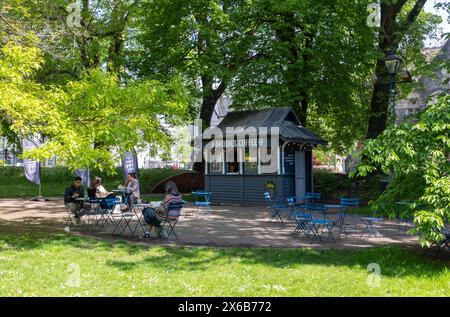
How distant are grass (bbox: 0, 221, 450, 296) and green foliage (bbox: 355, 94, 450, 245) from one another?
3.23 ft

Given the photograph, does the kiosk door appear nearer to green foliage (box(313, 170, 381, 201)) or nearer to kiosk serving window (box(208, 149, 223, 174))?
green foliage (box(313, 170, 381, 201))

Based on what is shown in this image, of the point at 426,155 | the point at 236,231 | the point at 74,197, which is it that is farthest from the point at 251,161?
the point at 426,155

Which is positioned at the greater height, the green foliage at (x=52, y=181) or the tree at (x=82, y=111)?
the tree at (x=82, y=111)

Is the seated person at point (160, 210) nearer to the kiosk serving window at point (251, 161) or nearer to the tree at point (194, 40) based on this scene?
the kiosk serving window at point (251, 161)

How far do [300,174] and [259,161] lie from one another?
199cm

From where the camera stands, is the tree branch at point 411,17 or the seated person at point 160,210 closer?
the seated person at point 160,210

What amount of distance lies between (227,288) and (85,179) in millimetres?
18652

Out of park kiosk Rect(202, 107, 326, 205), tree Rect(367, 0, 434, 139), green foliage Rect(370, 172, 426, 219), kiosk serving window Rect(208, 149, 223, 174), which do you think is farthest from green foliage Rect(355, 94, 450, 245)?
tree Rect(367, 0, 434, 139)

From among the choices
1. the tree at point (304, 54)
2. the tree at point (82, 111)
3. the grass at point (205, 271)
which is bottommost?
the grass at point (205, 271)

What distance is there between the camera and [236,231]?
12.7m

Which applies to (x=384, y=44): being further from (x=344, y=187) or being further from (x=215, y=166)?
(x=215, y=166)

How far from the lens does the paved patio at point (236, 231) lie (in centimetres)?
1090

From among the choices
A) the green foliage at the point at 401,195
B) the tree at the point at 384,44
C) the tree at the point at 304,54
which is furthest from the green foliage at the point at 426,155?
the tree at the point at 384,44

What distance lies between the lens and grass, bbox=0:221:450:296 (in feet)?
21.5
